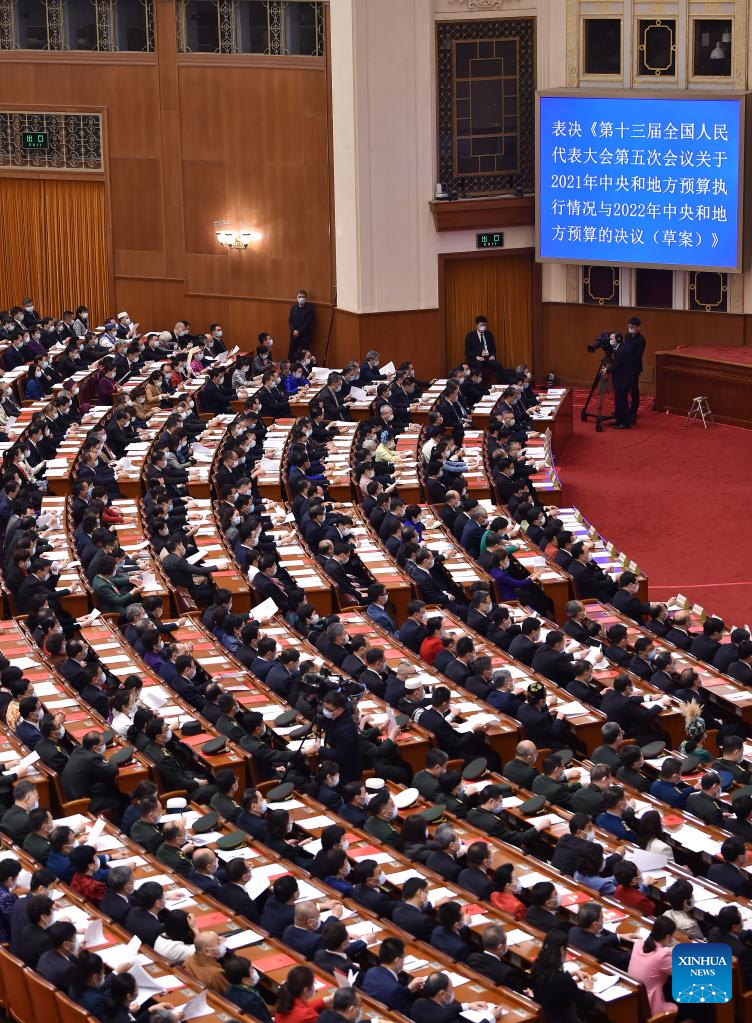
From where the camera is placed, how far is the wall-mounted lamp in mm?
28766

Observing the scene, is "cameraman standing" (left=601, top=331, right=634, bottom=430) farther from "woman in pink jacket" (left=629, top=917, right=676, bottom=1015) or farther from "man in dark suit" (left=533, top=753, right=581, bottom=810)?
"woman in pink jacket" (left=629, top=917, right=676, bottom=1015)

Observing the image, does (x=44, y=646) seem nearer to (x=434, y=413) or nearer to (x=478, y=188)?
(x=434, y=413)

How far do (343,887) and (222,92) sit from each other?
65.7ft

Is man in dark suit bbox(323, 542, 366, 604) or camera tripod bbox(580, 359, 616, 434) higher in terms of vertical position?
camera tripod bbox(580, 359, 616, 434)

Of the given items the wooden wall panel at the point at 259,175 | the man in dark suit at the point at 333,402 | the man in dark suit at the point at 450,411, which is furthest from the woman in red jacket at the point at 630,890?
the wooden wall panel at the point at 259,175

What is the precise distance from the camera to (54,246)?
102 ft

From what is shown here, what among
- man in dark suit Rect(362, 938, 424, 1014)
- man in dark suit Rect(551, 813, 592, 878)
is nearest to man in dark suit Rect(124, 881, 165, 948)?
man in dark suit Rect(362, 938, 424, 1014)

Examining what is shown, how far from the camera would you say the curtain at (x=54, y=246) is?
30.7 m

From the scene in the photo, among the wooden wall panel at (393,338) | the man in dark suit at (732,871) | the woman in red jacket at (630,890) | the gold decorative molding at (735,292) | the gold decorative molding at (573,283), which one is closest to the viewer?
the woman in red jacket at (630,890)

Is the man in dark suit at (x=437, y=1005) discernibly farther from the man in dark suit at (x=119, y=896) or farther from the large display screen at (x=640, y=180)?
the large display screen at (x=640, y=180)

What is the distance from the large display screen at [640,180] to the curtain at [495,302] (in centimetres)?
93

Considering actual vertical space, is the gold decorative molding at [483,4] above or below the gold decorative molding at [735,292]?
above

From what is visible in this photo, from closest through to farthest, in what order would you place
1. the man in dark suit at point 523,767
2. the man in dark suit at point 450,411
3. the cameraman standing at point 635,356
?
the man in dark suit at point 523,767, the man in dark suit at point 450,411, the cameraman standing at point 635,356

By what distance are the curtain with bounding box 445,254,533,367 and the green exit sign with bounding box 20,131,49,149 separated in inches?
317
